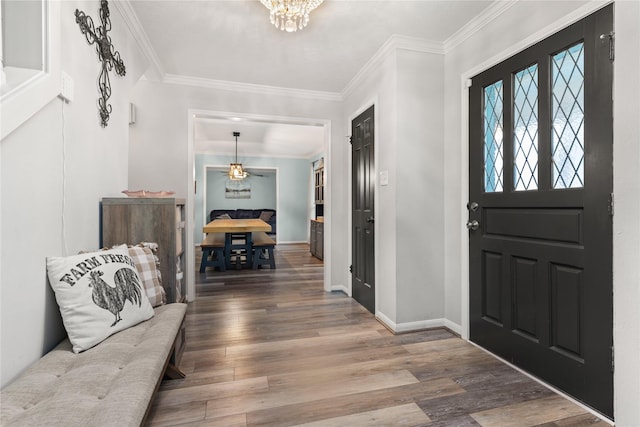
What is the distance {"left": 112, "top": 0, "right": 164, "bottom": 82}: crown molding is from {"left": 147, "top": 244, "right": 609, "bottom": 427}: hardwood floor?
7.94ft

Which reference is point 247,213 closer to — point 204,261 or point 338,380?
point 204,261

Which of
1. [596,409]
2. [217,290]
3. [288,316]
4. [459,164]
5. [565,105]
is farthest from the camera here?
[217,290]

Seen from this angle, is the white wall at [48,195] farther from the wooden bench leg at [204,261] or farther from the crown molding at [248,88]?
the wooden bench leg at [204,261]

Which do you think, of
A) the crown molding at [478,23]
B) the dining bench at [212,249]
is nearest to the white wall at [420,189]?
the crown molding at [478,23]

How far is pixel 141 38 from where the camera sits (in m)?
2.51

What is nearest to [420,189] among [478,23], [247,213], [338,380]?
[478,23]

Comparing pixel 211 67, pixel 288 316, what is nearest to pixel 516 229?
pixel 288 316

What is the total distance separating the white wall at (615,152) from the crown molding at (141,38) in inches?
98.3

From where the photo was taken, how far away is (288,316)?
115 inches

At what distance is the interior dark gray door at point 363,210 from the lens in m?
3.08

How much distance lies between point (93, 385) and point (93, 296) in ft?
1.58

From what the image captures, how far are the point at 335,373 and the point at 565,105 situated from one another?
2.04 metres

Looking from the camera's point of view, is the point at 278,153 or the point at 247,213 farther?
the point at 247,213

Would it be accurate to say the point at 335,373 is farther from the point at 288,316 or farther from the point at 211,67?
the point at 211,67
